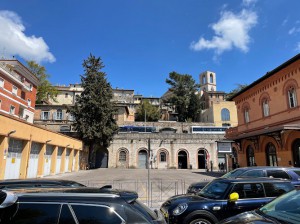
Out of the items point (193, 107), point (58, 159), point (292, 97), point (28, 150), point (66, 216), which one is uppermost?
point (193, 107)

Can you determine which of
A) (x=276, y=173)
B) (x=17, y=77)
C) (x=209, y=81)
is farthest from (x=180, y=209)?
(x=209, y=81)

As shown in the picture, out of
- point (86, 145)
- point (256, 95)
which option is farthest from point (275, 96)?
point (86, 145)

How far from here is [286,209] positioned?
4172 millimetres

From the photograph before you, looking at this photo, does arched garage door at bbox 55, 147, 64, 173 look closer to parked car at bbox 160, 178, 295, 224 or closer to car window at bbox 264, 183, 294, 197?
parked car at bbox 160, 178, 295, 224

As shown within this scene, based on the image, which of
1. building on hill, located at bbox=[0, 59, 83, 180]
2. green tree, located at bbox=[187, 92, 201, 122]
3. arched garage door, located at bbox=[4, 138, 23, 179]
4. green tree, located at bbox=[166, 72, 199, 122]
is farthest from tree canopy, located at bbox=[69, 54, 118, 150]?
green tree, located at bbox=[187, 92, 201, 122]

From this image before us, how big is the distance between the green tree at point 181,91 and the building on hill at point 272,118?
37574mm

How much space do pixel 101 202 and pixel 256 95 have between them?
82.2ft

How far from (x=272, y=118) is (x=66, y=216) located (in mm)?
22948

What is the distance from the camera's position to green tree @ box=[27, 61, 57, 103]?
55.8 meters

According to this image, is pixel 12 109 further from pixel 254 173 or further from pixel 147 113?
pixel 147 113

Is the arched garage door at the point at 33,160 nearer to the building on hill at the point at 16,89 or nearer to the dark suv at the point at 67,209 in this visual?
the building on hill at the point at 16,89

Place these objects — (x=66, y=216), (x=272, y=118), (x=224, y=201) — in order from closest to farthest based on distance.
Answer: (x=66, y=216)
(x=224, y=201)
(x=272, y=118)

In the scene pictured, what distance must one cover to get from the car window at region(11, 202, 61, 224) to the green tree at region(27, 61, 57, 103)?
58.7 m

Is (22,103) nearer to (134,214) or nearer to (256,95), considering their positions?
(256,95)
